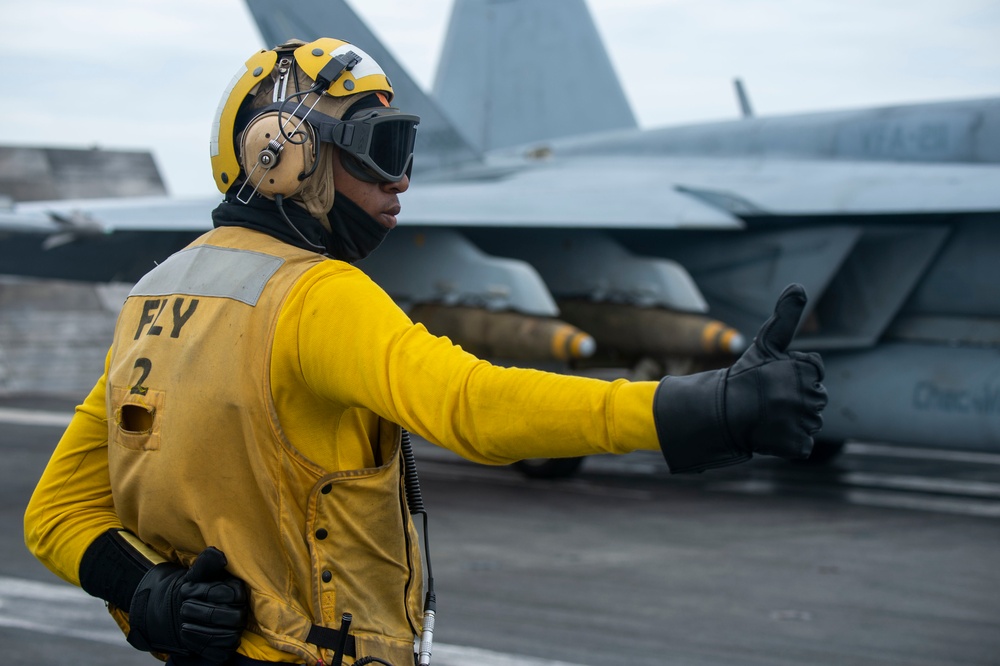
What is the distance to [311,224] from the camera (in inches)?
84.5

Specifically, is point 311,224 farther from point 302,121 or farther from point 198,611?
point 198,611

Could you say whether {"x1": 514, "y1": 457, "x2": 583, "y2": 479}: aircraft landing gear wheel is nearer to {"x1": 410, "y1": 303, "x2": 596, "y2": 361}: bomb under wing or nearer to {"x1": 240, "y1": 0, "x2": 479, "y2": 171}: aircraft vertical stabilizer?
{"x1": 410, "y1": 303, "x2": 596, "y2": 361}: bomb under wing

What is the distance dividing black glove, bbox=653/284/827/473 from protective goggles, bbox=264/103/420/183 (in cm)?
75

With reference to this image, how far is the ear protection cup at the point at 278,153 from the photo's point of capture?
81.8 inches

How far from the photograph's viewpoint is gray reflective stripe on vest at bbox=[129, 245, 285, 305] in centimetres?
198

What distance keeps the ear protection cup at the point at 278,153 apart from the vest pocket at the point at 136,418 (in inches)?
17.1

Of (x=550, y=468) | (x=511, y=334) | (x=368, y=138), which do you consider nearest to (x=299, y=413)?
(x=368, y=138)

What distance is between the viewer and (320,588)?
198 centimetres

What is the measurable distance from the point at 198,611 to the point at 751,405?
3.24 feet

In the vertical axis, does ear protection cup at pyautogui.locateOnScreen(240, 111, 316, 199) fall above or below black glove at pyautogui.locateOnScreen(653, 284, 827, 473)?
below

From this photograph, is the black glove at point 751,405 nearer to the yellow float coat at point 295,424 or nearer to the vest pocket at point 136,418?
the yellow float coat at point 295,424

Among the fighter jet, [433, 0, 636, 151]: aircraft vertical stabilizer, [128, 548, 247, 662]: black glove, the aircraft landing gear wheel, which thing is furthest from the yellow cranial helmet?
[433, 0, 636, 151]: aircraft vertical stabilizer

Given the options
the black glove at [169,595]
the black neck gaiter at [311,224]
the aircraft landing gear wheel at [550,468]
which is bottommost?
the aircraft landing gear wheel at [550,468]

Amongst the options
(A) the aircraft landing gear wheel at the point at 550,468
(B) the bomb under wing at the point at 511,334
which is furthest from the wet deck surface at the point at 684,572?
(B) the bomb under wing at the point at 511,334
